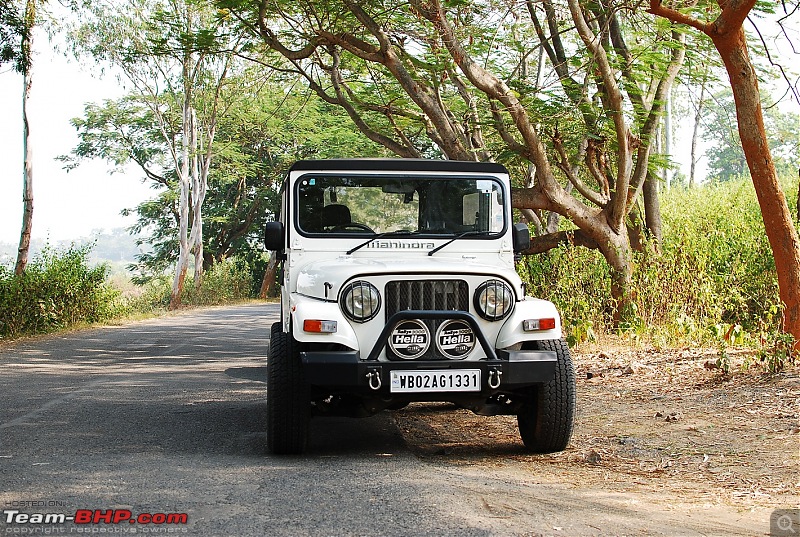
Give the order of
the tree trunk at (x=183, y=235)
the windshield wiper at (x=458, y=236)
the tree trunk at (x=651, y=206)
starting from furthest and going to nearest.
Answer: the tree trunk at (x=183, y=235)
the tree trunk at (x=651, y=206)
the windshield wiper at (x=458, y=236)

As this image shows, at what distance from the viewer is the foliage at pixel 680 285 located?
44.7 ft

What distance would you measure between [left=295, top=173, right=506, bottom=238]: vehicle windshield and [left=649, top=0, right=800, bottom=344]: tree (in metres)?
3.48

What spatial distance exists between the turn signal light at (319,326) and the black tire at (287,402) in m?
0.29

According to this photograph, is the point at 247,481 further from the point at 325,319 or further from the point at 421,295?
the point at 421,295

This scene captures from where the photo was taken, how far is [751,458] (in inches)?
267

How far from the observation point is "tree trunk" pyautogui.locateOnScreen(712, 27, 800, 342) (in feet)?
33.4

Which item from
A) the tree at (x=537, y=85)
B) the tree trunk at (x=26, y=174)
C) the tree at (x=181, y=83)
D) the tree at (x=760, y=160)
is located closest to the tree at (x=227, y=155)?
the tree at (x=181, y=83)

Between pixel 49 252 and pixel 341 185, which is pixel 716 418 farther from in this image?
Answer: pixel 49 252

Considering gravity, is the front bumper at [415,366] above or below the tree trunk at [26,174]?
below

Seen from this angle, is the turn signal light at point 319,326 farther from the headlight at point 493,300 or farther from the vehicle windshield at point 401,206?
the vehicle windshield at point 401,206

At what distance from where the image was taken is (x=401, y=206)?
27.0 feet

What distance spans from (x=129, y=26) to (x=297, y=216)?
2473 cm

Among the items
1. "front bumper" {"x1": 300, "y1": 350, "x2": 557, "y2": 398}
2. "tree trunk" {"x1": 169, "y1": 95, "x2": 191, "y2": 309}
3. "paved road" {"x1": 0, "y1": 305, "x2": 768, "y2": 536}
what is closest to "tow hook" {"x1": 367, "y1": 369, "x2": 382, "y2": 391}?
"front bumper" {"x1": 300, "y1": 350, "x2": 557, "y2": 398}

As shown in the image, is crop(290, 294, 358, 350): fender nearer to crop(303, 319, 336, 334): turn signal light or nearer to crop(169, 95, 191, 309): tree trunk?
crop(303, 319, 336, 334): turn signal light
